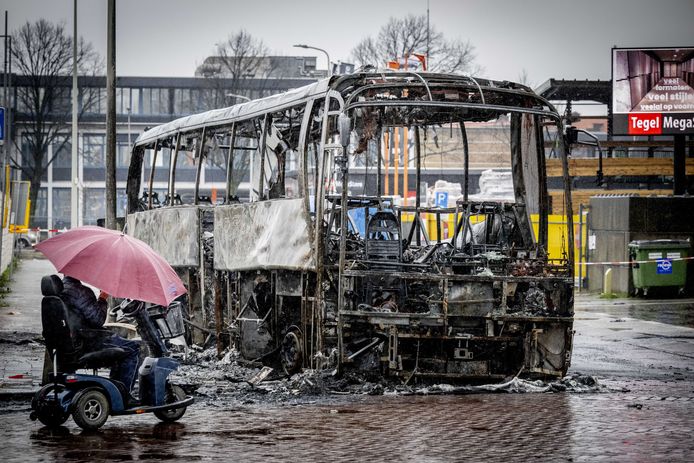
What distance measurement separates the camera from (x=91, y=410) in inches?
384

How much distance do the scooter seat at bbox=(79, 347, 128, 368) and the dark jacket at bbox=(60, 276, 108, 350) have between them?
87 mm

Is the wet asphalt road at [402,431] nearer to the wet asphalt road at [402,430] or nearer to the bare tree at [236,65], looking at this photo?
the wet asphalt road at [402,430]

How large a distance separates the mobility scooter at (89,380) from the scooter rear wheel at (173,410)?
0.02 metres

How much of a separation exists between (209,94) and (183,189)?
54156 mm

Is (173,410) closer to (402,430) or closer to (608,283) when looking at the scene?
(402,430)

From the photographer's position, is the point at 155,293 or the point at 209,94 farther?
the point at 209,94

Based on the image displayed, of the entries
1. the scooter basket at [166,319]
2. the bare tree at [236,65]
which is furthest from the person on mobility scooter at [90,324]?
the bare tree at [236,65]

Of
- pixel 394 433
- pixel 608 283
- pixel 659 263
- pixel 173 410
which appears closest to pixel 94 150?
pixel 608 283

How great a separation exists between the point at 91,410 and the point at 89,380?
0.26 metres

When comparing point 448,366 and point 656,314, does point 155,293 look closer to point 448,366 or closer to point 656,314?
point 448,366

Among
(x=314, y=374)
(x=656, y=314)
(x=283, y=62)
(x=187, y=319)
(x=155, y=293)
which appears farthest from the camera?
(x=283, y=62)

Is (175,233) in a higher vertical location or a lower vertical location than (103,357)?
higher

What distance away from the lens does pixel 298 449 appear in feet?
29.3

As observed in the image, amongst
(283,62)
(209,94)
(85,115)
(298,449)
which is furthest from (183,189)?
(283,62)
